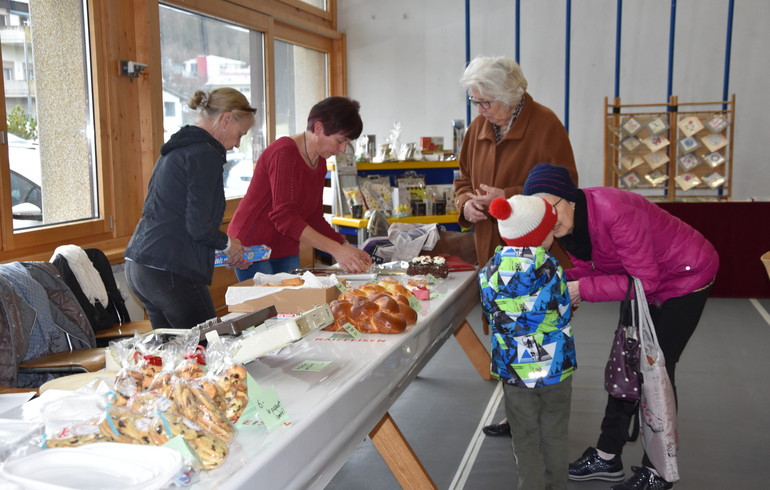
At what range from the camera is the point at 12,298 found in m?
2.59

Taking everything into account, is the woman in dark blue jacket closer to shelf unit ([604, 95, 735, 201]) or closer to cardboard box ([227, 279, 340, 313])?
cardboard box ([227, 279, 340, 313])

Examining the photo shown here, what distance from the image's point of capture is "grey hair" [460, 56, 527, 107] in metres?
2.78

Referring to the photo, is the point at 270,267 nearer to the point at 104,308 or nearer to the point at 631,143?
the point at 104,308

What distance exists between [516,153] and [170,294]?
1.53 meters

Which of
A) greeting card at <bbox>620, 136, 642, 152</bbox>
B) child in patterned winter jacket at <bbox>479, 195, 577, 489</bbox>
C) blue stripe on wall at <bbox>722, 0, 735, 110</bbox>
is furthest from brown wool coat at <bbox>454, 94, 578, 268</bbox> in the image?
blue stripe on wall at <bbox>722, 0, 735, 110</bbox>

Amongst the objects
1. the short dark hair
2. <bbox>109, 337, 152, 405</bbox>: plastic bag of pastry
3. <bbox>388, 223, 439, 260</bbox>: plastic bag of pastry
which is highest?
the short dark hair

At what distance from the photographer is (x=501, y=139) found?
119 inches

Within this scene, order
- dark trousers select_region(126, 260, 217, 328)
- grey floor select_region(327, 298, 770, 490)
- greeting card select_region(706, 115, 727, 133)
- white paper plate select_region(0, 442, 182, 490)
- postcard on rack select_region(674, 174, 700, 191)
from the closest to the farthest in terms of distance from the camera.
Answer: white paper plate select_region(0, 442, 182, 490) → dark trousers select_region(126, 260, 217, 328) → grey floor select_region(327, 298, 770, 490) → greeting card select_region(706, 115, 727, 133) → postcard on rack select_region(674, 174, 700, 191)

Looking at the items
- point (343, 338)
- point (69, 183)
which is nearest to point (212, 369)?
point (343, 338)

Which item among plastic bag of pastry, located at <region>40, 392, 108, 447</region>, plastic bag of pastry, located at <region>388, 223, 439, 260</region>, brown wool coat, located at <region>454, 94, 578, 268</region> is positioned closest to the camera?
plastic bag of pastry, located at <region>40, 392, 108, 447</region>

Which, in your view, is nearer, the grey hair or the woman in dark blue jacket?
the woman in dark blue jacket

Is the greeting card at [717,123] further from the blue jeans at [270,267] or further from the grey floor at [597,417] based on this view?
the blue jeans at [270,267]

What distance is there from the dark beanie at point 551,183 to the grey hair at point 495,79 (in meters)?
0.62

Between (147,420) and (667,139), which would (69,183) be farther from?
(667,139)
